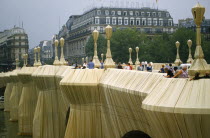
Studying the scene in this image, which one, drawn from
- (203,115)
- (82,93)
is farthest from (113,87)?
(203,115)

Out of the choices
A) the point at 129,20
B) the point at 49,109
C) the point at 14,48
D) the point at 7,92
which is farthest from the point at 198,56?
the point at 14,48

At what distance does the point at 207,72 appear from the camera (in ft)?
33.3

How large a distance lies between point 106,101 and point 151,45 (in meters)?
71.0

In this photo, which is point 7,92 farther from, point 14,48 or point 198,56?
point 14,48

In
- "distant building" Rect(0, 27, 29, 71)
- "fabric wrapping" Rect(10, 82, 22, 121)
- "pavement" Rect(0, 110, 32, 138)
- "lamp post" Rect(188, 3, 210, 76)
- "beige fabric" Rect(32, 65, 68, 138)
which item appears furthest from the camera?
"distant building" Rect(0, 27, 29, 71)

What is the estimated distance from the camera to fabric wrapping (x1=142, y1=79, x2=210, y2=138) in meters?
8.64

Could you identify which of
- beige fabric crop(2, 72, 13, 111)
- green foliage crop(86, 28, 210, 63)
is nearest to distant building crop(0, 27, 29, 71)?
green foliage crop(86, 28, 210, 63)

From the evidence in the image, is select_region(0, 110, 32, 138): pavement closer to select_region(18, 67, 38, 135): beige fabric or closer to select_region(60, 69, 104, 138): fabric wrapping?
select_region(18, 67, 38, 135): beige fabric

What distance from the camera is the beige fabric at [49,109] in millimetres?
31845

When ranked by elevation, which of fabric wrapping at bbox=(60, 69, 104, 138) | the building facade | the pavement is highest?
the building facade

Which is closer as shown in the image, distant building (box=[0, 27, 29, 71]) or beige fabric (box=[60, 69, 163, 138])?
beige fabric (box=[60, 69, 163, 138])

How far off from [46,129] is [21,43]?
129 metres

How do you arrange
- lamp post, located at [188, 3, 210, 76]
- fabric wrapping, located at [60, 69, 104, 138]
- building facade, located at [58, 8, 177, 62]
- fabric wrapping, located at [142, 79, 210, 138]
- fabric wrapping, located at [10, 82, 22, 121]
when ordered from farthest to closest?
building facade, located at [58, 8, 177, 62] → fabric wrapping, located at [10, 82, 22, 121] → fabric wrapping, located at [60, 69, 104, 138] → lamp post, located at [188, 3, 210, 76] → fabric wrapping, located at [142, 79, 210, 138]

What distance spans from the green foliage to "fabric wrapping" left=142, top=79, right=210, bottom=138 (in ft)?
201
